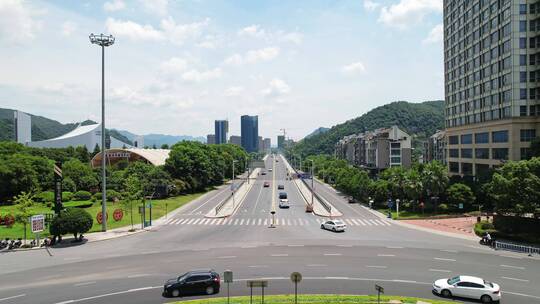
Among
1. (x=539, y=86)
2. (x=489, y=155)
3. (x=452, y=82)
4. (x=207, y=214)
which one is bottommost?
(x=207, y=214)

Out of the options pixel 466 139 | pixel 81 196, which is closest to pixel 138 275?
pixel 81 196

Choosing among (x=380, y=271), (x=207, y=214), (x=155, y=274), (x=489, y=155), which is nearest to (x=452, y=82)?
(x=489, y=155)

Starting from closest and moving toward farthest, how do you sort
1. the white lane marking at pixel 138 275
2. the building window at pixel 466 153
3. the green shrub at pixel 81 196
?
the white lane marking at pixel 138 275 < the building window at pixel 466 153 < the green shrub at pixel 81 196

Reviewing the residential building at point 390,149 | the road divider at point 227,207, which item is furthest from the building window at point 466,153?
the road divider at point 227,207

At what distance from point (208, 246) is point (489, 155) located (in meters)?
60.5

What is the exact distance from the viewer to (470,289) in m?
27.0

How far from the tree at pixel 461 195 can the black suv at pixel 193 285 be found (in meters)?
52.4

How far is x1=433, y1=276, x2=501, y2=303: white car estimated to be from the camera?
26.4 meters

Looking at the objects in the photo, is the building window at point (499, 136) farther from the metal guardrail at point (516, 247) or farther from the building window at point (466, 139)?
the metal guardrail at point (516, 247)

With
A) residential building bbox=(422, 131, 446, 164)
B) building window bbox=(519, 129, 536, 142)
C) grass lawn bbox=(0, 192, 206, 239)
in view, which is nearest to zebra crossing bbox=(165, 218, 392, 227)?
grass lawn bbox=(0, 192, 206, 239)

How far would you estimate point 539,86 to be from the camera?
226 feet

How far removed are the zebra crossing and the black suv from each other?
107 ft

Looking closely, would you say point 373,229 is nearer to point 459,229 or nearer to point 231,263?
point 459,229

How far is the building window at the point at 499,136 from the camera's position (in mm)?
72500
